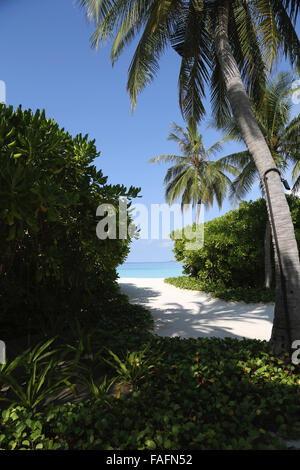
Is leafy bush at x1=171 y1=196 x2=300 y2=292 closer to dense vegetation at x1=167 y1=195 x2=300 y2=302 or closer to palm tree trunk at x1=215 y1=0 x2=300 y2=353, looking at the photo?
dense vegetation at x1=167 y1=195 x2=300 y2=302

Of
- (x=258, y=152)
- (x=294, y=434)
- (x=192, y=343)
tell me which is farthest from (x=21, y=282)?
(x=258, y=152)

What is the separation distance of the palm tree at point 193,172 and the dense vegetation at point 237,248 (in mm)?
6680

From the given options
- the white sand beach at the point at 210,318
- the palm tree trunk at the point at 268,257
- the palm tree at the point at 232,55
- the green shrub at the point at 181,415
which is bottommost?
the white sand beach at the point at 210,318

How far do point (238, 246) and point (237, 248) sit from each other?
11 centimetres

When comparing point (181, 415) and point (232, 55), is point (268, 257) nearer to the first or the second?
point (232, 55)

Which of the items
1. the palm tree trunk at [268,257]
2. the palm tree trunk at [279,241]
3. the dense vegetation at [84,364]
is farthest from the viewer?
the palm tree trunk at [268,257]

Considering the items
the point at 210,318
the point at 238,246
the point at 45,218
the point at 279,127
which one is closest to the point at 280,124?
the point at 279,127

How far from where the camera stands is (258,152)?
13.6ft

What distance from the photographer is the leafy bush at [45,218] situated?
2.31 m

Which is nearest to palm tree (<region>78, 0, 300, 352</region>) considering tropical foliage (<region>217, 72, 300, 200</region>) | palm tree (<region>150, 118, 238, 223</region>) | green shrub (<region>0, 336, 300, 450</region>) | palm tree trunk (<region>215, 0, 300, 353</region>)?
palm tree trunk (<region>215, 0, 300, 353</region>)

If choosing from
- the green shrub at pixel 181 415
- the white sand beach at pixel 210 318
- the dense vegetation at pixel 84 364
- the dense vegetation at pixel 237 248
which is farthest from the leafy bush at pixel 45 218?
the dense vegetation at pixel 237 248

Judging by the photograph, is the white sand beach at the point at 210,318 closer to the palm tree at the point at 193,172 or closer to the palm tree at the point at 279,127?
the palm tree at the point at 279,127

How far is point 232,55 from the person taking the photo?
5.08 metres
